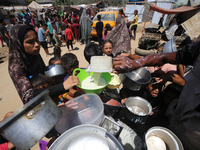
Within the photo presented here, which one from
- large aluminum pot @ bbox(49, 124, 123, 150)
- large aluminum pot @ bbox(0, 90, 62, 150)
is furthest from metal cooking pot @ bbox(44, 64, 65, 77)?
large aluminum pot @ bbox(49, 124, 123, 150)

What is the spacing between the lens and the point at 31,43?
1.48 metres

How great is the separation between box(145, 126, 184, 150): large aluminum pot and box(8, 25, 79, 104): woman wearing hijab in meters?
1.45

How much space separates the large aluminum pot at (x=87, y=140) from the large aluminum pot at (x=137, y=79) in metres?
1.34

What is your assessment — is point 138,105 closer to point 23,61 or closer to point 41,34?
point 23,61

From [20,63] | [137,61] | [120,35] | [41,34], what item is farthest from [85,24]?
[137,61]

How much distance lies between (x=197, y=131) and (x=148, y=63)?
1.07 m

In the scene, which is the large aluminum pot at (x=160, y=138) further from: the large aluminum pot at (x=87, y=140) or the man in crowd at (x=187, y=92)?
the large aluminum pot at (x=87, y=140)

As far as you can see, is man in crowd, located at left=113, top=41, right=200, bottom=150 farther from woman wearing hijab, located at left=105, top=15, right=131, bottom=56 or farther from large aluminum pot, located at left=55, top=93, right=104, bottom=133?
woman wearing hijab, located at left=105, top=15, right=131, bottom=56

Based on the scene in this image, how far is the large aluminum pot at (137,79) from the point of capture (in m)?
2.00

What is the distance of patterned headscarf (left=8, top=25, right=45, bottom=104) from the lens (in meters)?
1.25

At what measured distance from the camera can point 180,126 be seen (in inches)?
57.0

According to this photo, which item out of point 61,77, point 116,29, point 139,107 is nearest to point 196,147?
point 139,107

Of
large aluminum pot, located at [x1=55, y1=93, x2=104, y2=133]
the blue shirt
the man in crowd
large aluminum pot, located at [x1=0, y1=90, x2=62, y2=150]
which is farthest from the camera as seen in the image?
the blue shirt

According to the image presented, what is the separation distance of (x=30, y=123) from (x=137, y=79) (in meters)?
2.55
